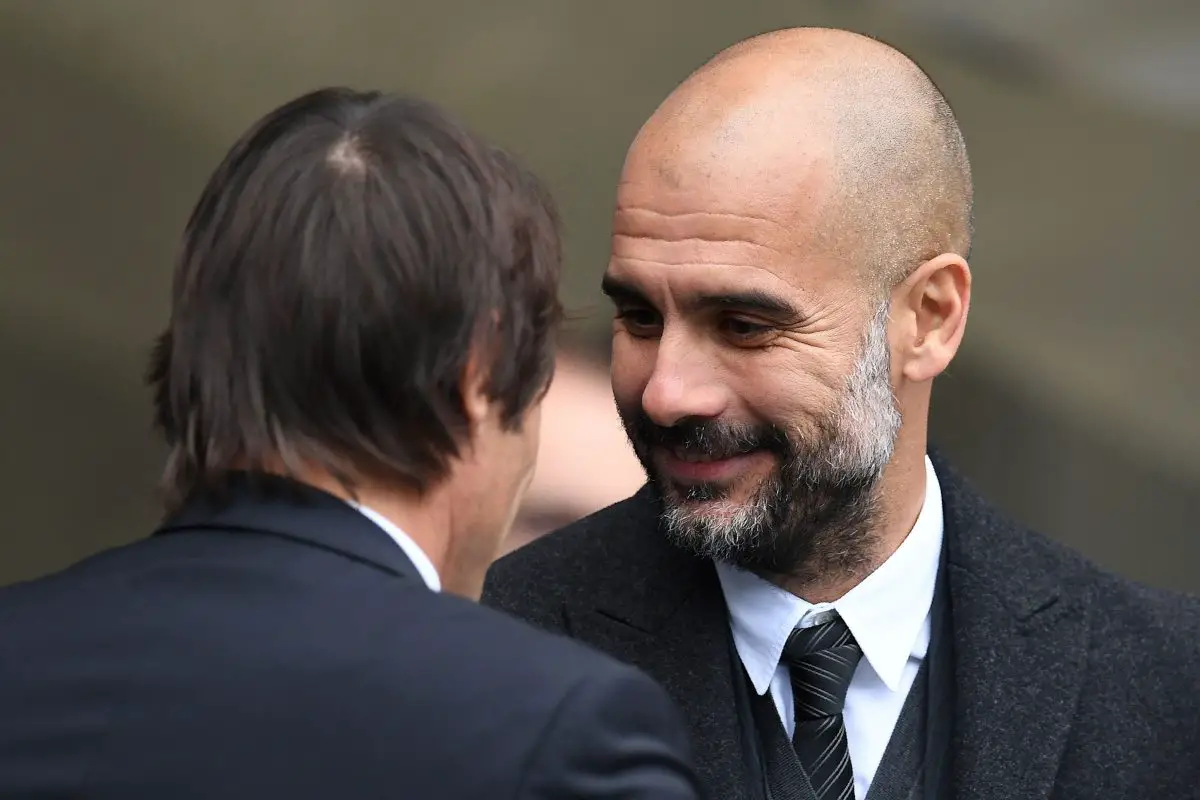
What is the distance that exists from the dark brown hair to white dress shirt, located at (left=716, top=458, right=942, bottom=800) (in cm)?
65

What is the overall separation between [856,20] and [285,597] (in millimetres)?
1703

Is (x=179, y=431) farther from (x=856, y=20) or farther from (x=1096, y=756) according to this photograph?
(x=856, y=20)

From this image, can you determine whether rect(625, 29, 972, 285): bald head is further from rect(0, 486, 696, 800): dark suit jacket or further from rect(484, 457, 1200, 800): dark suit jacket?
rect(0, 486, 696, 800): dark suit jacket

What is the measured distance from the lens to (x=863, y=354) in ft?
5.74

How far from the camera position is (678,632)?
1792 mm

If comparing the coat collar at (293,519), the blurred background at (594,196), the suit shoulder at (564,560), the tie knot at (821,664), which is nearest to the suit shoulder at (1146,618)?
the tie knot at (821,664)

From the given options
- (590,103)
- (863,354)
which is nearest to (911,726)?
(863,354)

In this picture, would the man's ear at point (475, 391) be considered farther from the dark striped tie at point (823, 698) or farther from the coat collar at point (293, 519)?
the dark striped tie at point (823, 698)

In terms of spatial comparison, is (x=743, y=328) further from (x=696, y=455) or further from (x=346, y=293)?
(x=346, y=293)

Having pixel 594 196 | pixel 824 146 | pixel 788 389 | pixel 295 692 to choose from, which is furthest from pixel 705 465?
pixel 594 196

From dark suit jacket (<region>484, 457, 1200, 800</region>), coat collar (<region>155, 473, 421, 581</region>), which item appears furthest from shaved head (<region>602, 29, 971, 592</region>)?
coat collar (<region>155, 473, 421, 581</region>)

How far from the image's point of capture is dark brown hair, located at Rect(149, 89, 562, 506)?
1.14m

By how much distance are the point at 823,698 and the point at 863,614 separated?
0.11 metres

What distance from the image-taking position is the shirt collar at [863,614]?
5.74 ft
